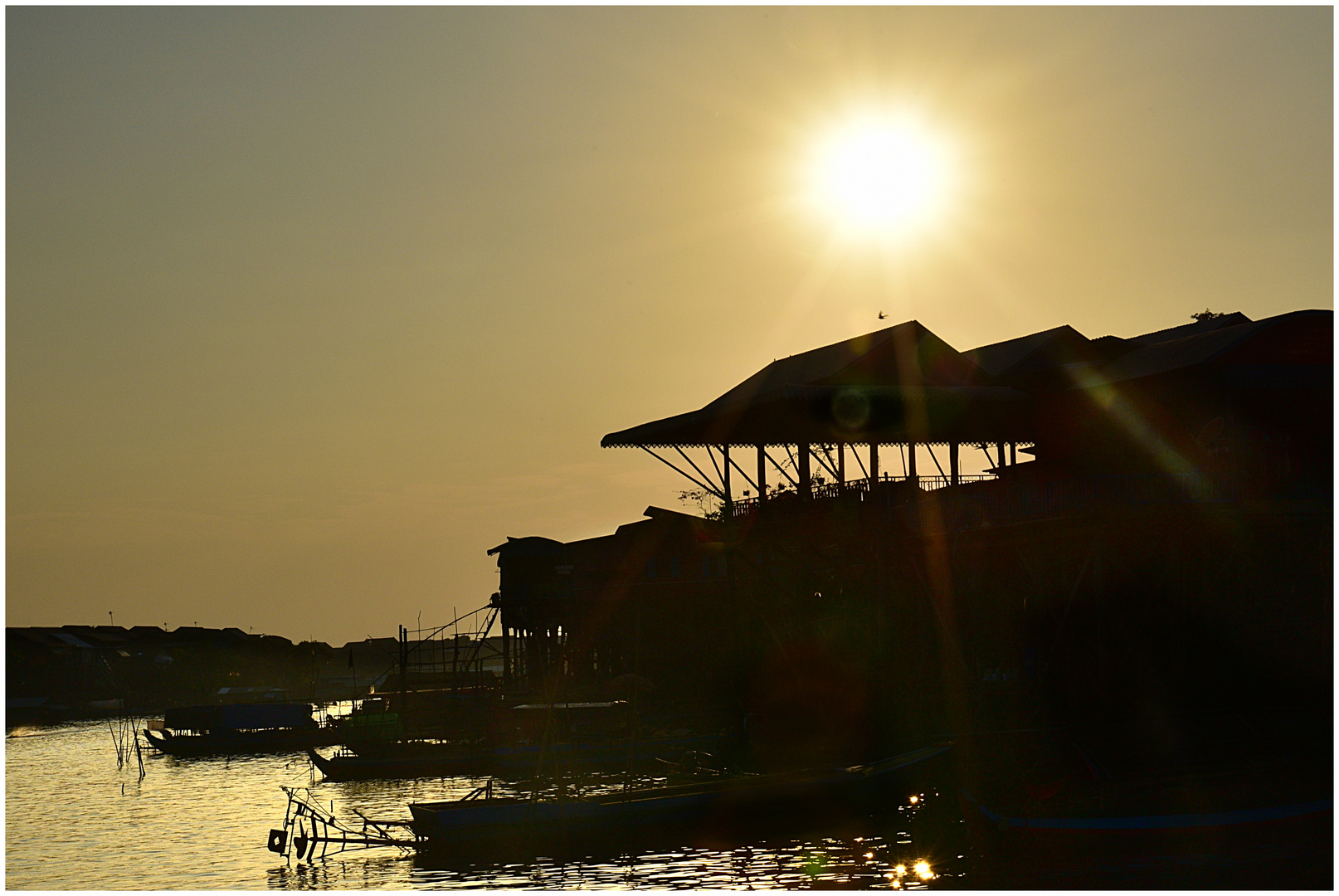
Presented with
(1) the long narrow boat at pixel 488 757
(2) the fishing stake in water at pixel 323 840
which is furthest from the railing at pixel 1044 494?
(2) the fishing stake in water at pixel 323 840

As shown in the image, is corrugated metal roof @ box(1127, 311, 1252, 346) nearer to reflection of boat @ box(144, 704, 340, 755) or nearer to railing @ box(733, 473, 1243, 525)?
railing @ box(733, 473, 1243, 525)

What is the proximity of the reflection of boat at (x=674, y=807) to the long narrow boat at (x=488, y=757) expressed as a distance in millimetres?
11252

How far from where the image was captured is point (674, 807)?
3262cm

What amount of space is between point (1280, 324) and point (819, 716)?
19.7 m

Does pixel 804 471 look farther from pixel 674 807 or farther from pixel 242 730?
pixel 242 730

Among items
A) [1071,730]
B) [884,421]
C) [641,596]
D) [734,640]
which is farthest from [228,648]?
[1071,730]

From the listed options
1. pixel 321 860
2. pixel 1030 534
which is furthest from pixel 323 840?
pixel 1030 534

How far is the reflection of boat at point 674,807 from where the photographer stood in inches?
1252

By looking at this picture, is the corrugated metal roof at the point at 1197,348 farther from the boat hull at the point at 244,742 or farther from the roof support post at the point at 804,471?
the boat hull at the point at 244,742

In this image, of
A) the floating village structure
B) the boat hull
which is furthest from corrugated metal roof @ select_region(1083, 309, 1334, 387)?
the boat hull

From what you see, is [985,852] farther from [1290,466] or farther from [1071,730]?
[1290,466]

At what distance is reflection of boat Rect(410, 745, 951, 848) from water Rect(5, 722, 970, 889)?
859 mm

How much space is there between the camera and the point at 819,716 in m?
44.3

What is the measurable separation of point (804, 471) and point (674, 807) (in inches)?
701
